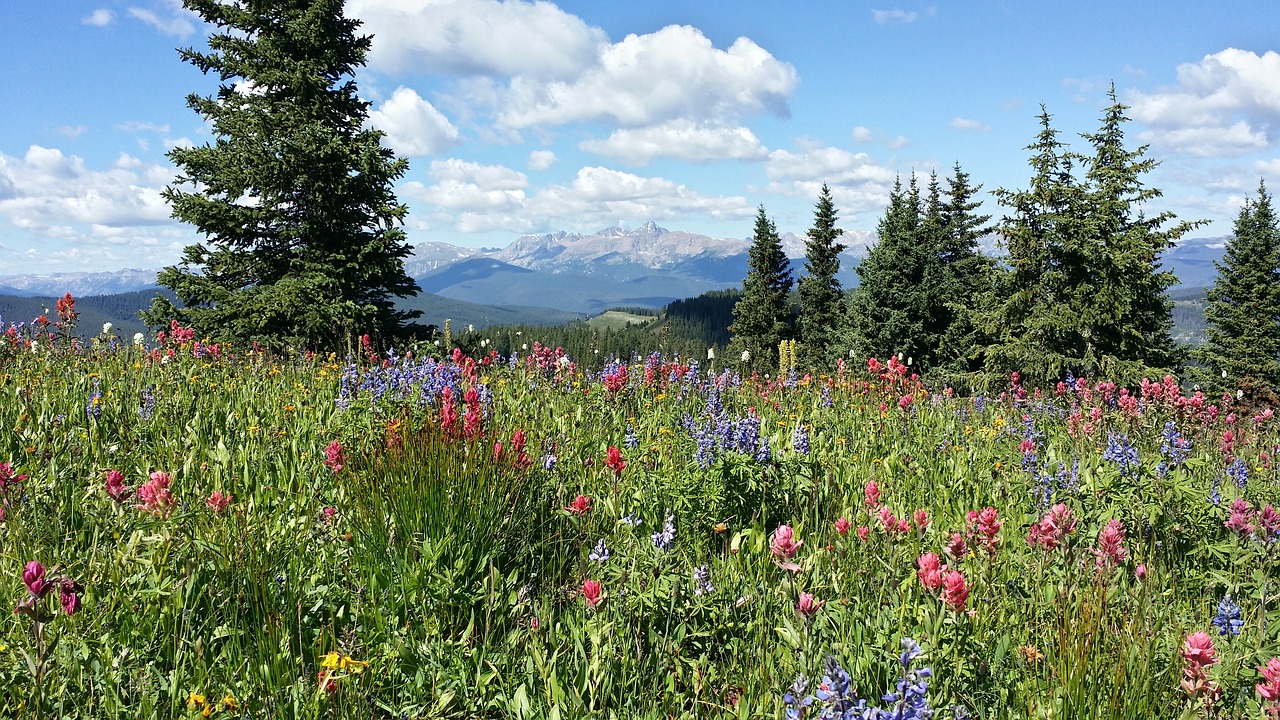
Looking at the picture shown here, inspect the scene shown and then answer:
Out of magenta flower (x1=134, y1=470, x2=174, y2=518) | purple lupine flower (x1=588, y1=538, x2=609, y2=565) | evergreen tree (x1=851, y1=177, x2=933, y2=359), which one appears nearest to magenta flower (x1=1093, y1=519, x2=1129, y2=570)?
purple lupine flower (x1=588, y1=538, x2=609, y2=565)

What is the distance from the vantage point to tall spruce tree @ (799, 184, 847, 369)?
42188 millimetres

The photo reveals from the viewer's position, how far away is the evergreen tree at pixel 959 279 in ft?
106

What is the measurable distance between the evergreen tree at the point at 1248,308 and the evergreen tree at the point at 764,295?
22.4m

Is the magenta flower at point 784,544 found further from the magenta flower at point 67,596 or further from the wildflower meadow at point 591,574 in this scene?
the magenta flower at point 67,596

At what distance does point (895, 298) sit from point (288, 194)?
27597mm

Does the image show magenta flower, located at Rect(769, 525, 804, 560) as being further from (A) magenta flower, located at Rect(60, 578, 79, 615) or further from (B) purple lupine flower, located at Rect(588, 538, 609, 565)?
(A) magenta flower, located at Rect(60, 578, 79, 615)

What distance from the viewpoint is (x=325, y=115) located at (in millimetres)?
16281

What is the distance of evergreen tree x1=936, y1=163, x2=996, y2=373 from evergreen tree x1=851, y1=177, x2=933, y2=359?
118 centimetres

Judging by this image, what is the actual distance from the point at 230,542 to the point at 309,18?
680 inches

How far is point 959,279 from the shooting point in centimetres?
3622

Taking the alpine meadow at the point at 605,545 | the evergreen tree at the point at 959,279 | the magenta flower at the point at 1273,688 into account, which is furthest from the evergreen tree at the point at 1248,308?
the magenta flower at the point at 1273,688

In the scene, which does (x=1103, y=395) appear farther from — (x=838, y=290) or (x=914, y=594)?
(x=838, y=290)

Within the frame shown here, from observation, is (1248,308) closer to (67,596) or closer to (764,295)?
(764,295)

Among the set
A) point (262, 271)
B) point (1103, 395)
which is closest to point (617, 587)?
point (1103, 395)
